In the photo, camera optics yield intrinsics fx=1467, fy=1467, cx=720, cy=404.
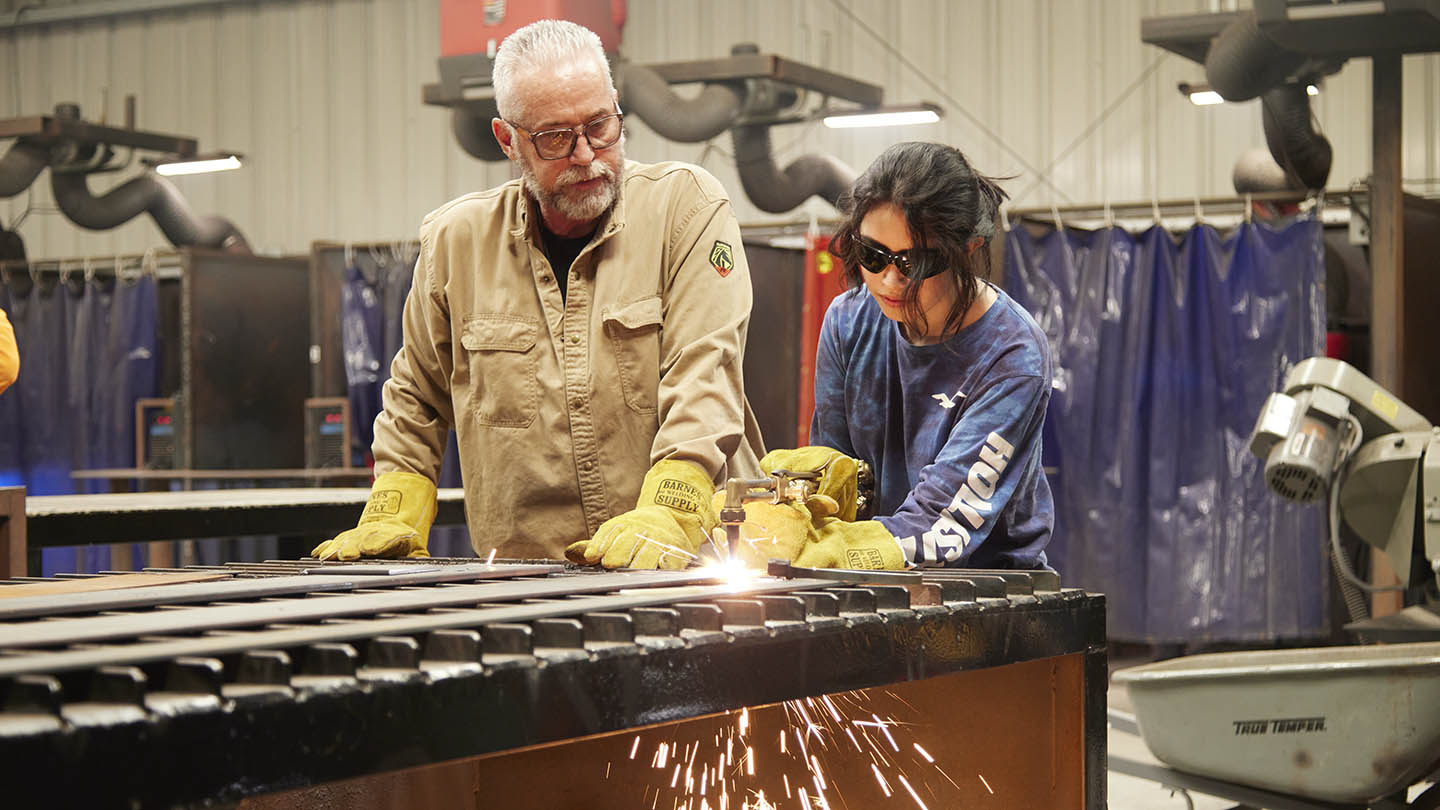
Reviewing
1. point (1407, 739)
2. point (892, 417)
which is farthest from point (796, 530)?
point (1407, 739)

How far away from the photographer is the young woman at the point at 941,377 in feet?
6.94

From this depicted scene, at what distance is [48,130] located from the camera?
9.67 meters

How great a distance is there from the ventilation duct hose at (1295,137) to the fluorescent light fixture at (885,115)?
7.96 ft

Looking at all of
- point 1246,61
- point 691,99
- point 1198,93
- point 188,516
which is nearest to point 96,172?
point 691,99

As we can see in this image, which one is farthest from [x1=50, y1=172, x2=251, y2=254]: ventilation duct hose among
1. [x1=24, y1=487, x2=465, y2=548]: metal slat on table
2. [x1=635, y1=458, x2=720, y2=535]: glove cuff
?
[x1=635, y1=458, x2=720, y2=535]: glove cuff

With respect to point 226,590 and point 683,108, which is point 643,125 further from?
point 226,590

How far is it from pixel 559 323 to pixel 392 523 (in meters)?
0.43

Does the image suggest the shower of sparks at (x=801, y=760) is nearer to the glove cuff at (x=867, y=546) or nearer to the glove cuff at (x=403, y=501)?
the glove cuff at (x=867, y=546)

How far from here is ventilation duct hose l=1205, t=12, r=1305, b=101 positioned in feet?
19.8

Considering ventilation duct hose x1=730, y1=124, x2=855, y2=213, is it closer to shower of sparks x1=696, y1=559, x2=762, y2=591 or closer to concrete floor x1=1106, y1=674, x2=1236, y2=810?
concrete floor x1=1106, y1=674, x2=1236, y2=810

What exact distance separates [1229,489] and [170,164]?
767 cm

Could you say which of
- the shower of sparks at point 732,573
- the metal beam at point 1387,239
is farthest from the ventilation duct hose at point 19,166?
the shower of sparks at point 732,573

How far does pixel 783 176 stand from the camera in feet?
28.5

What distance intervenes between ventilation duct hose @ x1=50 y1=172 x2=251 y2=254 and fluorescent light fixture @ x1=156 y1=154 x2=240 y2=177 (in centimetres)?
20
